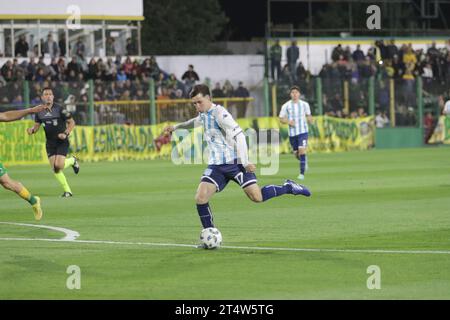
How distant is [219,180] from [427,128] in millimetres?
35697

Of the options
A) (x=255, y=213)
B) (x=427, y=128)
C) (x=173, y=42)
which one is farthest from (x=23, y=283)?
(x=173, y=42)

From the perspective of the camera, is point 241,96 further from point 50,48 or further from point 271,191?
point 271,191

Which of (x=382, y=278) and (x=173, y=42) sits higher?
(x=173, y=42)

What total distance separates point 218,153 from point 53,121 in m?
11.2

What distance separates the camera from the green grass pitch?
37.9ft

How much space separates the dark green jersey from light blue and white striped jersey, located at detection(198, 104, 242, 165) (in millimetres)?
10878

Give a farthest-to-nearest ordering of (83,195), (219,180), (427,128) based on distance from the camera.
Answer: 1. (427,128)
2. (83,195)
3. (219,180)

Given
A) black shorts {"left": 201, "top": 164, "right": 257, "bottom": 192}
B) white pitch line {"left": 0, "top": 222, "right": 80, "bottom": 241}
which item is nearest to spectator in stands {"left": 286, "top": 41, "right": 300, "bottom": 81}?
white pitch line {"left": 0, "top": 222, "right": 80, "bottom": 241}

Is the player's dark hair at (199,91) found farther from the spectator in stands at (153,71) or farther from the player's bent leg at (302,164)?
the spectator in stands at (153,71)

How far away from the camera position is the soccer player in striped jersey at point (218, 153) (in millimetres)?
14664

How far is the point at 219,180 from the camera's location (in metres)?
14.8

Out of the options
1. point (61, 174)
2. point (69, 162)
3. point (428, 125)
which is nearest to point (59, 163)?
point (61, 174)

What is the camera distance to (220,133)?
14.8 meters
